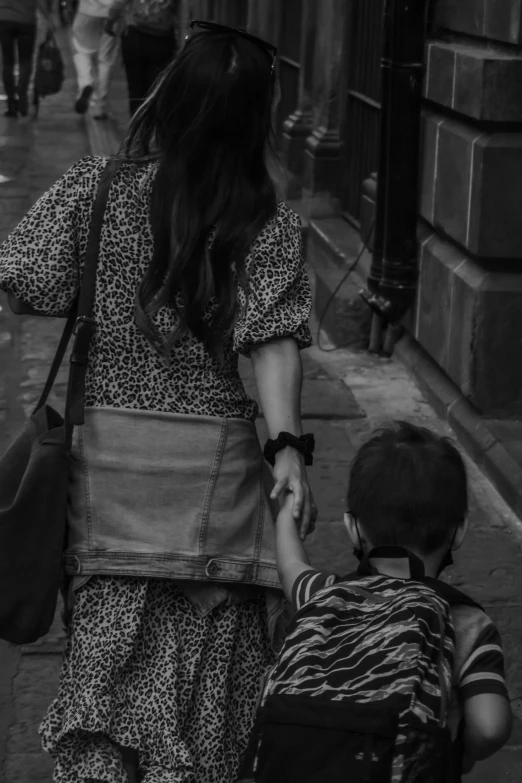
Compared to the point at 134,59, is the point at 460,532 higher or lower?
higher

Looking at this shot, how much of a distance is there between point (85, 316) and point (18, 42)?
43.4 feet

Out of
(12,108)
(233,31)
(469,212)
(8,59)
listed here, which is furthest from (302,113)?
(233,31)

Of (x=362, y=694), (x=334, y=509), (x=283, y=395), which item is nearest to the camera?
(x=362, y=694)

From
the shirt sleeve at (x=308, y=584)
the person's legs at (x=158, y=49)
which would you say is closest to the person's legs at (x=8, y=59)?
the person's legs at (x=158, y=49)

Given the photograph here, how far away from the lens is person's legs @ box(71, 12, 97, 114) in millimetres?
15016

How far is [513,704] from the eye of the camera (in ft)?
12.1

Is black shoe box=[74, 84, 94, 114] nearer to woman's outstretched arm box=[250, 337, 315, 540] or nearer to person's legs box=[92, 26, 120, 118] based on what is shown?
person's legs box=[92, 26, 120, 118]

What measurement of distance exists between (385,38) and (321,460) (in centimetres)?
203

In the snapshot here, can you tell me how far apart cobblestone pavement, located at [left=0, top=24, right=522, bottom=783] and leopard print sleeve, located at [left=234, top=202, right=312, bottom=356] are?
1.40m

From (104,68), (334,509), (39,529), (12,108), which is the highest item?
(39,529)

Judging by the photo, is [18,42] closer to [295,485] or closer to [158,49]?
[158,49]

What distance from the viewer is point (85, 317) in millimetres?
2516

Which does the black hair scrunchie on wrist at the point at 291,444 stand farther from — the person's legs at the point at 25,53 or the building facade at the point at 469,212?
the person's legs at the point at 25,53

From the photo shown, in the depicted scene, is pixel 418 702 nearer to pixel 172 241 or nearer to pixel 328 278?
pixel 172 241
